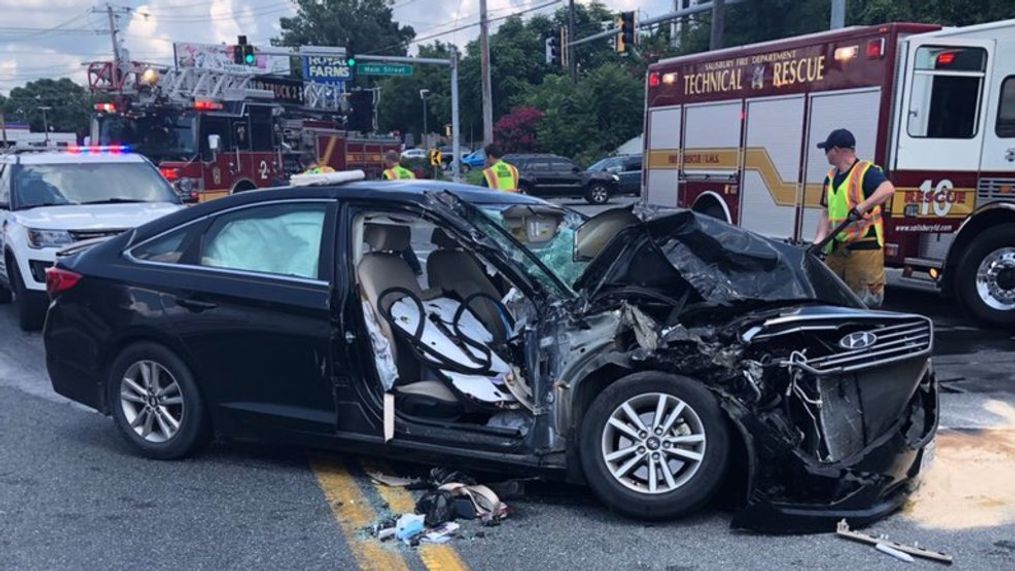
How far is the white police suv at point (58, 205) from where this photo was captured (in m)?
8.30

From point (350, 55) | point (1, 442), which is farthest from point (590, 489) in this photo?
point (350, 55)

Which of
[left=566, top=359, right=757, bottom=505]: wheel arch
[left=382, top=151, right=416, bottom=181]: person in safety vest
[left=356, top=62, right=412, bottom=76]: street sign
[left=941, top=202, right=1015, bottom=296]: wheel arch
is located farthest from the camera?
[left=356, top=62, right=412, bottom=76]: street sign

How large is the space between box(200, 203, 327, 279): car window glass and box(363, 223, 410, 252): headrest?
341 millimetres

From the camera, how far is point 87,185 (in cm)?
943

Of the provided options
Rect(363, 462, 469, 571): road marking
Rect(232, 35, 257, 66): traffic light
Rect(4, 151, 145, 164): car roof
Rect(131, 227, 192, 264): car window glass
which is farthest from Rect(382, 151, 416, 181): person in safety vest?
Rect(232, 35, 257, 66): traffic light

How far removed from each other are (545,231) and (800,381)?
1941 mm

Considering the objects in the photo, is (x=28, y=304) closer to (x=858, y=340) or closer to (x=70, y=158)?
→ (x=70, y=158)

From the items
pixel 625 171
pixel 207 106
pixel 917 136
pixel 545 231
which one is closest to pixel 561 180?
pixel 625 171

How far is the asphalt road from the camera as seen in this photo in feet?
12.2

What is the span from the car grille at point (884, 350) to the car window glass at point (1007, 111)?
570 cm

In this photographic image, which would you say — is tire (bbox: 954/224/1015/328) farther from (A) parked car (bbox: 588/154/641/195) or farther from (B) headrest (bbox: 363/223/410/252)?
(A) parked car (bbox: 588/154/641/195)

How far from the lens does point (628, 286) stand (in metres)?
Result: 4.41

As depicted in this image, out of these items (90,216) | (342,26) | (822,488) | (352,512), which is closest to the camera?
(822,488)

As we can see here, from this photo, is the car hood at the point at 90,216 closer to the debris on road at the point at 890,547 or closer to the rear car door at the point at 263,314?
the rear car door at the point at 263,314
